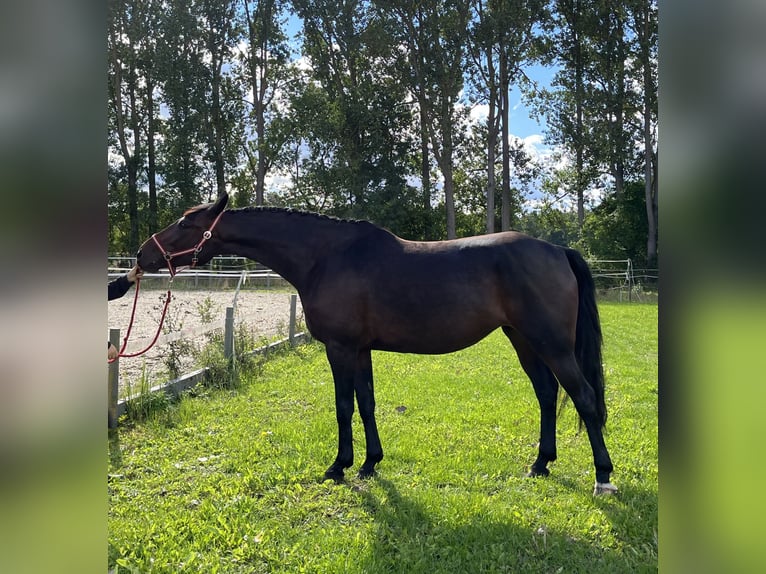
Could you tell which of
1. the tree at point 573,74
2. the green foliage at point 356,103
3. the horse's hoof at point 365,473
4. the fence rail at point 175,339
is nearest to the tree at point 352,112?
the green foliage at point 356,103

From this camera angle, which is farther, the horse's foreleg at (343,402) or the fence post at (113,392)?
the fence post at (113,392)

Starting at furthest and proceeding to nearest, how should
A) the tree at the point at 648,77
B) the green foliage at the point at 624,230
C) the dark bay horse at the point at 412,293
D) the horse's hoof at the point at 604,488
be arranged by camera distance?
the green foliage at the point at 624,230 < the tree at the point at 648,77 < the dark bay horse at the point at 412,293 < the horse's hoof at the point at 604,488

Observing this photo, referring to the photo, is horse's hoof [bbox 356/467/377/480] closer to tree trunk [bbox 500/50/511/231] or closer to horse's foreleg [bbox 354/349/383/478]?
horse's foreleg [bbox 354/349/383/478]

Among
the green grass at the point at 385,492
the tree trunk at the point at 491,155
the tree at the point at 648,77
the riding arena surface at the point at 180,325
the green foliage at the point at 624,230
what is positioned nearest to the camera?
the green grass at the point at 385,492

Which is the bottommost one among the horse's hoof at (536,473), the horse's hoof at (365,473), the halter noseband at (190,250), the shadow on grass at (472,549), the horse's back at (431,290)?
the shadow on grass at (472,549)

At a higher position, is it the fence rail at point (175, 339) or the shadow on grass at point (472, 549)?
the fence rail at point (175, 339)

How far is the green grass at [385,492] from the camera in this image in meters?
2.75

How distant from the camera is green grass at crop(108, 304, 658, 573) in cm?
275

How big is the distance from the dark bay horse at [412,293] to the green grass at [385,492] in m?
0.32

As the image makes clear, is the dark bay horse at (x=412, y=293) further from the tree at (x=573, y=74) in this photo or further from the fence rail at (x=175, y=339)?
the tree at (x=573, y=74)
